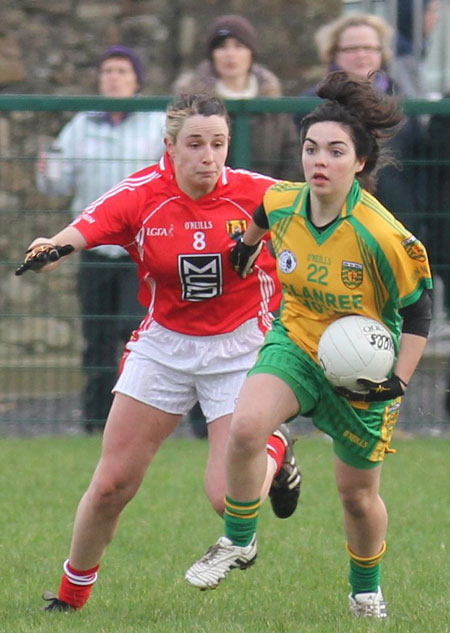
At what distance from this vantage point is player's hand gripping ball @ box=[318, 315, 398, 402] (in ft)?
16.5

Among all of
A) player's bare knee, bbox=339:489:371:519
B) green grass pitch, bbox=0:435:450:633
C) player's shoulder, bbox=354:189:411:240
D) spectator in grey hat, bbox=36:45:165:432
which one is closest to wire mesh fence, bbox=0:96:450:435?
spectator in grey hat, bbox=36:45:165:432

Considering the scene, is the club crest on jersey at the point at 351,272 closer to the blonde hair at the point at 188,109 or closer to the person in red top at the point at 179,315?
the person in red top at the point at 179,315

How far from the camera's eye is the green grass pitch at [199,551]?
18.0ft

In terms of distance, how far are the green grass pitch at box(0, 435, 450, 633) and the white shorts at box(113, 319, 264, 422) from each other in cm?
80

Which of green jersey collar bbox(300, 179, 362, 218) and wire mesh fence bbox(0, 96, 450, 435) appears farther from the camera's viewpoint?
wire mesh fence bbox(0, 96, 450, 435)

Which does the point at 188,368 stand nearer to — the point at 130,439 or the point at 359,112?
the point at 130,439

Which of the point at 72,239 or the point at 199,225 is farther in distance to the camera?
the point at 199,225

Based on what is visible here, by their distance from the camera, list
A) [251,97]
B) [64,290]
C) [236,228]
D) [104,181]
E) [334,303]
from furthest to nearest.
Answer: [64,290]
[251,97]
[104,181]
[236,228]
[334,303]

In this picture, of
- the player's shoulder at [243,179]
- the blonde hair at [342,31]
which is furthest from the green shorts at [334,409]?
the blonde hair at [342,31]

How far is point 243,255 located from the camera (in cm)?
565

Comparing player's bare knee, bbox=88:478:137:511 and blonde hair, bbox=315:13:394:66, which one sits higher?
blonde hair, bbox=315:13:394:66

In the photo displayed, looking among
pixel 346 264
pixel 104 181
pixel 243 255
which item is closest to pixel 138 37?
pixel 104 181

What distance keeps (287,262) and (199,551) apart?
2061 millimetres

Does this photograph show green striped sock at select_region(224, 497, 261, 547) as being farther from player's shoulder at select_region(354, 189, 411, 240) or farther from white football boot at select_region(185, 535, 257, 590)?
player's shoulder at select_region(354, 189, 411, 240)
